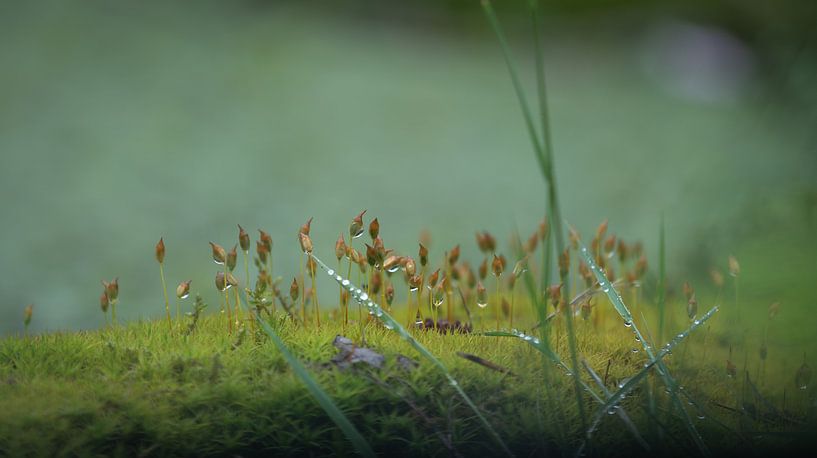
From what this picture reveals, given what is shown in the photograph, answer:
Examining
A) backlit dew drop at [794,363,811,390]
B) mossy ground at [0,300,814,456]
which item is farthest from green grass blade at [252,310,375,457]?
backlit dew drop at [794,363,811,390]

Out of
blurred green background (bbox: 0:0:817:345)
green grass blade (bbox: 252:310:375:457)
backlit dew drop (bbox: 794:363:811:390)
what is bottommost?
backlit dew drop (bbox: 794:363:811:390)

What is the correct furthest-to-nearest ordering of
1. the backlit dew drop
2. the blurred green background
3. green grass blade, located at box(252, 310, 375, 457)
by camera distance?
the blurred green background < the backlit dew drop < green grass blade, located at box(252, 310, 375, 457)

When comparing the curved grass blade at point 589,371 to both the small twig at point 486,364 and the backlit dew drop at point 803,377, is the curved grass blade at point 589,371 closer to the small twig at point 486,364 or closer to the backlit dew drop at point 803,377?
the small twig at point 486,364

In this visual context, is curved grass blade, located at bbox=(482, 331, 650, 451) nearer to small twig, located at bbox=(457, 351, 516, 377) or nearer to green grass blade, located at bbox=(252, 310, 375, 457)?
small twig, located at bbox=(457, 351, 516, 377)

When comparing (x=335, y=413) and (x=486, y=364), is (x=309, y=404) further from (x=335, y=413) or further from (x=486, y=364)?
(x=486, y=364)

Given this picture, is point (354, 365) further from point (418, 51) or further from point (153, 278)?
point (418, 51)

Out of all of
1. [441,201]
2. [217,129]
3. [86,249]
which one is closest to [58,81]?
[217,129]
